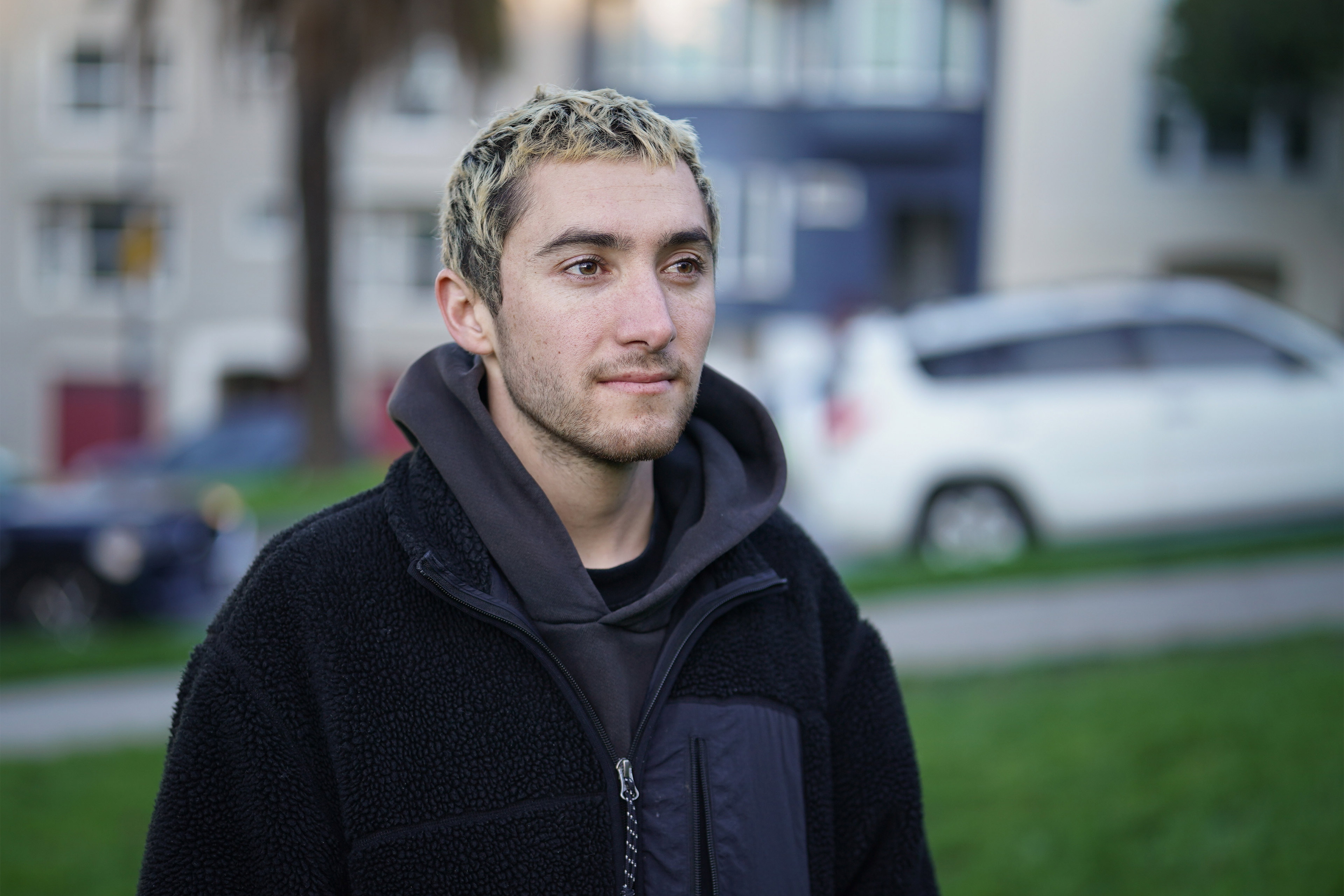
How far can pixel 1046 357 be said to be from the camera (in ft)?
30.8

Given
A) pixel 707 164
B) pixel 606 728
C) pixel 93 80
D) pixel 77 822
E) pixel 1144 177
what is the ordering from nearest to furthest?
pixel 606 728 → pixel 77 822 → pixel 707 164 → pixel 1144 177 → pixel 93 80

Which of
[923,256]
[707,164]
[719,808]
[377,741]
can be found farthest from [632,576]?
[923,256]

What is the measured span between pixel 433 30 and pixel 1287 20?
463 inches

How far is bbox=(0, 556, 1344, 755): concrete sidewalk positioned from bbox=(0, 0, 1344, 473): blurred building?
8.56 metres

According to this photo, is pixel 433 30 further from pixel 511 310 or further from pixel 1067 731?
pixel 511 310

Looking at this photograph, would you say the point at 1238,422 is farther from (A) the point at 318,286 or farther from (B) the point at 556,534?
(A) the point at 318,286

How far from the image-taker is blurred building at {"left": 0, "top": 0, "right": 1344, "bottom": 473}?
2086 centimetres

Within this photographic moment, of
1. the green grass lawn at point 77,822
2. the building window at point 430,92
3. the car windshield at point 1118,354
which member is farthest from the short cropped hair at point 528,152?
the building window at point 430,92

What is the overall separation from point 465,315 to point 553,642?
56 cm

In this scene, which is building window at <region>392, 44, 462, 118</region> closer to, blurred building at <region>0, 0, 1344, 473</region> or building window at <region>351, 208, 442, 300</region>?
blurred building at <region>0, 0, 1344, 473</region>

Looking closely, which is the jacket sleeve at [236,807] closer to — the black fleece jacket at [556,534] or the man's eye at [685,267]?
the black fleece jacket at [556,534]

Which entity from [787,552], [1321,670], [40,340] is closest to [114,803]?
[787,552]

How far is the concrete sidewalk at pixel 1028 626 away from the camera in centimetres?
678

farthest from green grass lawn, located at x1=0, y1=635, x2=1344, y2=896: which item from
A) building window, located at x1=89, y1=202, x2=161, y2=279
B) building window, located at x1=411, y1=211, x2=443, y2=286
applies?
building window, located at x1=89, y1=202, x2=161, y2=279
